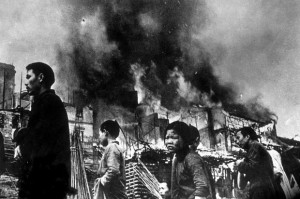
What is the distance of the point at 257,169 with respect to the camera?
4.25 meters

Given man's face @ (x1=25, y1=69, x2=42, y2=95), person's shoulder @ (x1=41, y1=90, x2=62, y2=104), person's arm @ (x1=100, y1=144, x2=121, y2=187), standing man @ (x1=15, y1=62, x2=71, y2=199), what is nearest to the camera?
standing man @ (x1=15, y1=62, x2=71, y2=199)

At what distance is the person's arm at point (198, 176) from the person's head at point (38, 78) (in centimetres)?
155

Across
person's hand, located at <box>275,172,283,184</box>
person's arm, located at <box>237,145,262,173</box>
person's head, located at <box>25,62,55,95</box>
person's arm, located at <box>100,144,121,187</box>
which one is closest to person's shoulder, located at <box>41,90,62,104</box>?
person's head, located at <box>25,62,55,95</box>

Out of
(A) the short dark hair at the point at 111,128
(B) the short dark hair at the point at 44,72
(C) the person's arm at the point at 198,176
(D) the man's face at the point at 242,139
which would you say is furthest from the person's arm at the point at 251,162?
(B) the short dark hair at the point at 44,72

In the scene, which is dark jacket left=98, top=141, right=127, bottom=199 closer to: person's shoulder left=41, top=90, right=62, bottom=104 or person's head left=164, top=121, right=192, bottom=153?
person's head left=164, top=121, right=192, bottom=153

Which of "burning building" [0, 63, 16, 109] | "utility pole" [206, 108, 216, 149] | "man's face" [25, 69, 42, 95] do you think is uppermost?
"utility pole" [206, 108, 216, 149]

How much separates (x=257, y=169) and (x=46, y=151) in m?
2.84

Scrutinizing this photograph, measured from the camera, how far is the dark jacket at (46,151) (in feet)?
7.71

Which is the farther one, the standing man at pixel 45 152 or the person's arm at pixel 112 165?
the person's arm at pixel 112 165

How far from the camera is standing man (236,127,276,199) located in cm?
413

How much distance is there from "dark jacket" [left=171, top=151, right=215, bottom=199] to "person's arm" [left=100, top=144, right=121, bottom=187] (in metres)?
0.77

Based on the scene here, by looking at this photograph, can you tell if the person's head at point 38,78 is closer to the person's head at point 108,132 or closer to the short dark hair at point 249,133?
the person's head at point 108,132

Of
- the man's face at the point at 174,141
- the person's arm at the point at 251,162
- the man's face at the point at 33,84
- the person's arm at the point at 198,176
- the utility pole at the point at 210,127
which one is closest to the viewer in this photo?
the man's face at the point at 33,84

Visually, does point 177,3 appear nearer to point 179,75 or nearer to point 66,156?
point 66,156
